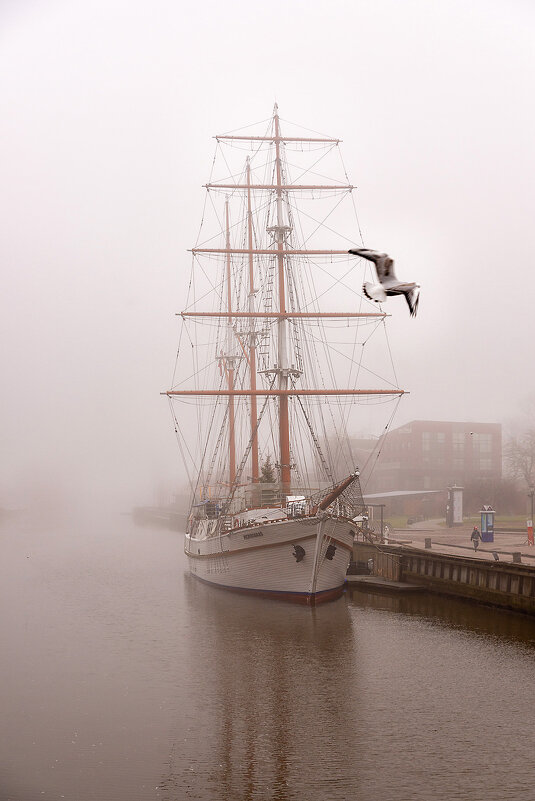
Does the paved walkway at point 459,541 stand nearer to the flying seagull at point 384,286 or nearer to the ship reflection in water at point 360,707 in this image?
the ship reflection in water at point 360,707

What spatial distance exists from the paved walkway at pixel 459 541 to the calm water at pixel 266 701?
4.26 metres

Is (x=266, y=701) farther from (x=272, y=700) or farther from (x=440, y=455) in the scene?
(x=440, y=455)

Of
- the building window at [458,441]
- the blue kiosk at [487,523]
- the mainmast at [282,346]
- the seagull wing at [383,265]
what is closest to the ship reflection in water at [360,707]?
the seagull wing at [383,265]

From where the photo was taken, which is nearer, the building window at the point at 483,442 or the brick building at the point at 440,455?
the brick building at the point at 440,455

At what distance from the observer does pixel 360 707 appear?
21109 millimetres

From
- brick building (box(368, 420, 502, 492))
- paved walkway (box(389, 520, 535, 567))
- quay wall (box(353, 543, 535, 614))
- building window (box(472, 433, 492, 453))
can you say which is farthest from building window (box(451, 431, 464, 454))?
quay wall (box(353, 543, 535, 614))

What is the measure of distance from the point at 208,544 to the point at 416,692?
2250 cm

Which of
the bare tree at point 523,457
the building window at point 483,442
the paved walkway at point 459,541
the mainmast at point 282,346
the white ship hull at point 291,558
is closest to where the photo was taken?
the white ship hull at point 291,558

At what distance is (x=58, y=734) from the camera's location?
18891mm

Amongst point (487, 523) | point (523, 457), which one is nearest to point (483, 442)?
point (523, 457)

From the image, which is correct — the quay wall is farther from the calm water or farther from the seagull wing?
the seagull wing

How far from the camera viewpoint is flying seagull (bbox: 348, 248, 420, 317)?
8727 mm

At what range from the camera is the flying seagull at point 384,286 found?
8727mm

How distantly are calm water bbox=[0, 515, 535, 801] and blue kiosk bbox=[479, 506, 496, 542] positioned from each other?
10259 millimetres
